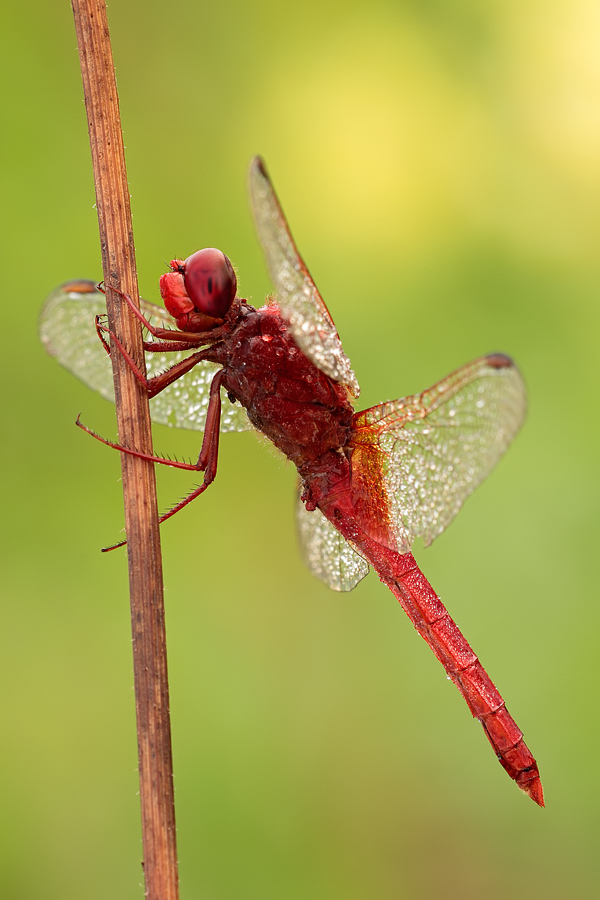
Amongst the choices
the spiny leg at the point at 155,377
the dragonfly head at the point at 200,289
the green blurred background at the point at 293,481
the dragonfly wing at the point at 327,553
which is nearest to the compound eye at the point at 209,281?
the dragonfly head at the point at 200,289

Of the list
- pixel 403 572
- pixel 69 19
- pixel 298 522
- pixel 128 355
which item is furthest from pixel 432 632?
pixel 69 19

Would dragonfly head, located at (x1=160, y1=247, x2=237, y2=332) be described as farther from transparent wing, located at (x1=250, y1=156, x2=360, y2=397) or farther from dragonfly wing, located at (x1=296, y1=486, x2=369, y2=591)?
dragonfly wing, located at (x1=296, y1=486, x2=369, y2=591)

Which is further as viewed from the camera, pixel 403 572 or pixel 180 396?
pixel 180 396

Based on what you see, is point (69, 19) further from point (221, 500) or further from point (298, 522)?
point (298, 522)

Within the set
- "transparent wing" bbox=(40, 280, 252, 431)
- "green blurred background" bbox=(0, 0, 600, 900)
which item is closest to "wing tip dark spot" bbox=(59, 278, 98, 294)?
"transparent wing" bbox=(40, 280, 252, 431)

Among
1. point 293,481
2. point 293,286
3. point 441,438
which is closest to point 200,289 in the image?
point 293,286

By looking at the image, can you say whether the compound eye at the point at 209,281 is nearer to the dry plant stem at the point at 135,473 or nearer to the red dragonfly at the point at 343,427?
the red dragonfly at the point at 343,427
